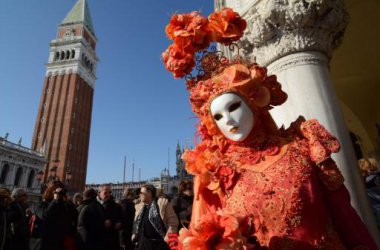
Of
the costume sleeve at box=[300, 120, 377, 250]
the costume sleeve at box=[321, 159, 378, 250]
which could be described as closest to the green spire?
the costume sleeve at box=[300, 120, 377, 250]

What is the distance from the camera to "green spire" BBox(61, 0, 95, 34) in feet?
171

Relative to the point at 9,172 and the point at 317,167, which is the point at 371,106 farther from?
the point at 9,172

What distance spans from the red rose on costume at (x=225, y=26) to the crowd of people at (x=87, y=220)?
1999 millimetres

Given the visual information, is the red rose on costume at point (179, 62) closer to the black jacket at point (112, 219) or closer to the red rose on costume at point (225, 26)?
the red rose on costume at point (225, 26)

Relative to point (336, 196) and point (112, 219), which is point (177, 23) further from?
point (112, 219)

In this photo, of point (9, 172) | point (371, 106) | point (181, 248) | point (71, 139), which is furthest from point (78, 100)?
point (181, 248)

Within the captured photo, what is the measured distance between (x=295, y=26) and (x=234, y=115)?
128cm

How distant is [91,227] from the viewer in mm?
3586

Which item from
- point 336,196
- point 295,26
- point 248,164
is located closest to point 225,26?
point 248,164

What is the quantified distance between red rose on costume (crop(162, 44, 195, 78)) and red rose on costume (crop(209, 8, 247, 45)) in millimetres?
209

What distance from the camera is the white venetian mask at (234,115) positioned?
1.50 m

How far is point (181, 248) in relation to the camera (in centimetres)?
118

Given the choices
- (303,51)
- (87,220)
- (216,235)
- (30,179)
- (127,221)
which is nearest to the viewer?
(216,235)

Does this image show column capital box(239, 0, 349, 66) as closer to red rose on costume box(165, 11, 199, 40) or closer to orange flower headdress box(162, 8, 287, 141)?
orange flower headdress box(162, 8, 287, 141)
